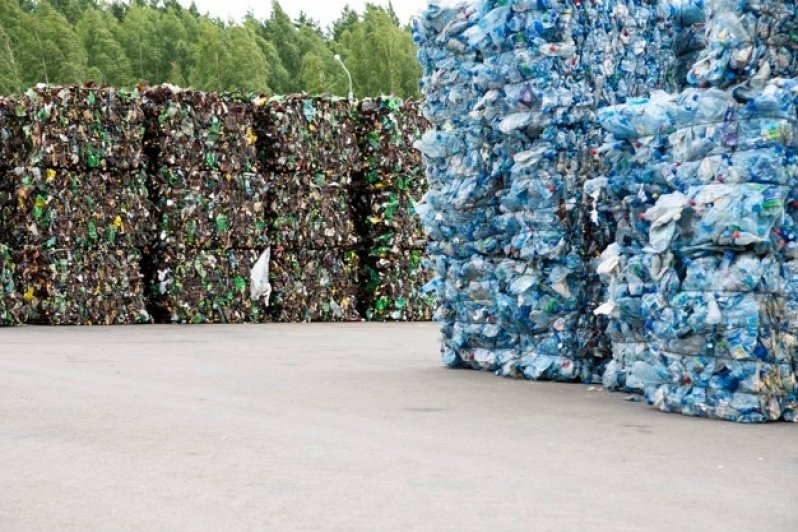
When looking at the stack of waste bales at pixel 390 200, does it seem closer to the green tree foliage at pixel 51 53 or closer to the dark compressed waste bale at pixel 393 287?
the dark compressed waste bale at pixel 393 287

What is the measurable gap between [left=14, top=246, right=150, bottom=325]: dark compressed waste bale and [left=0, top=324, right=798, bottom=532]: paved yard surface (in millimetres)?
5314

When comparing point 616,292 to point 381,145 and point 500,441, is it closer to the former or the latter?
point 500,441

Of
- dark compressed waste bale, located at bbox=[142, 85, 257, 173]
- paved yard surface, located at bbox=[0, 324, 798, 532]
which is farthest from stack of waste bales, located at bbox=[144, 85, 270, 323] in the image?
paved yard surface, located at bbox=[0, 324, 798, 532]

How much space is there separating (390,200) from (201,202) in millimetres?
2540

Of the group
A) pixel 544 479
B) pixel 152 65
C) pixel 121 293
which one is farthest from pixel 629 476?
pixel 152 65

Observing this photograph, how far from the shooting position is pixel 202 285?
58.3 ft

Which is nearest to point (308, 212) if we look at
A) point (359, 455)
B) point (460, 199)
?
point (460, 199)

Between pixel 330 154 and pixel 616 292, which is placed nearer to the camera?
pixel 616 292

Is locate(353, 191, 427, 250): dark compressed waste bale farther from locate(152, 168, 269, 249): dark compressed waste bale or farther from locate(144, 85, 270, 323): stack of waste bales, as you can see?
locate(144, 85, 270, 323): stack of waste bales

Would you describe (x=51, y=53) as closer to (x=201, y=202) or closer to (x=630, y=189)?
(x=201, y=202)

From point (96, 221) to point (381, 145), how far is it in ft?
12.4

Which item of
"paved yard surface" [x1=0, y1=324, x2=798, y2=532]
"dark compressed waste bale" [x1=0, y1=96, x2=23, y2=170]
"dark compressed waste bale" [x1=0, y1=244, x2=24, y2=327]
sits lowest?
"paved yard surface" [x1=0, y1=324, x2=798, y2=532]

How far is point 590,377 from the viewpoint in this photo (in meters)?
10.6

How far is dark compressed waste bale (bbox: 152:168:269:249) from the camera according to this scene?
57.9ft
